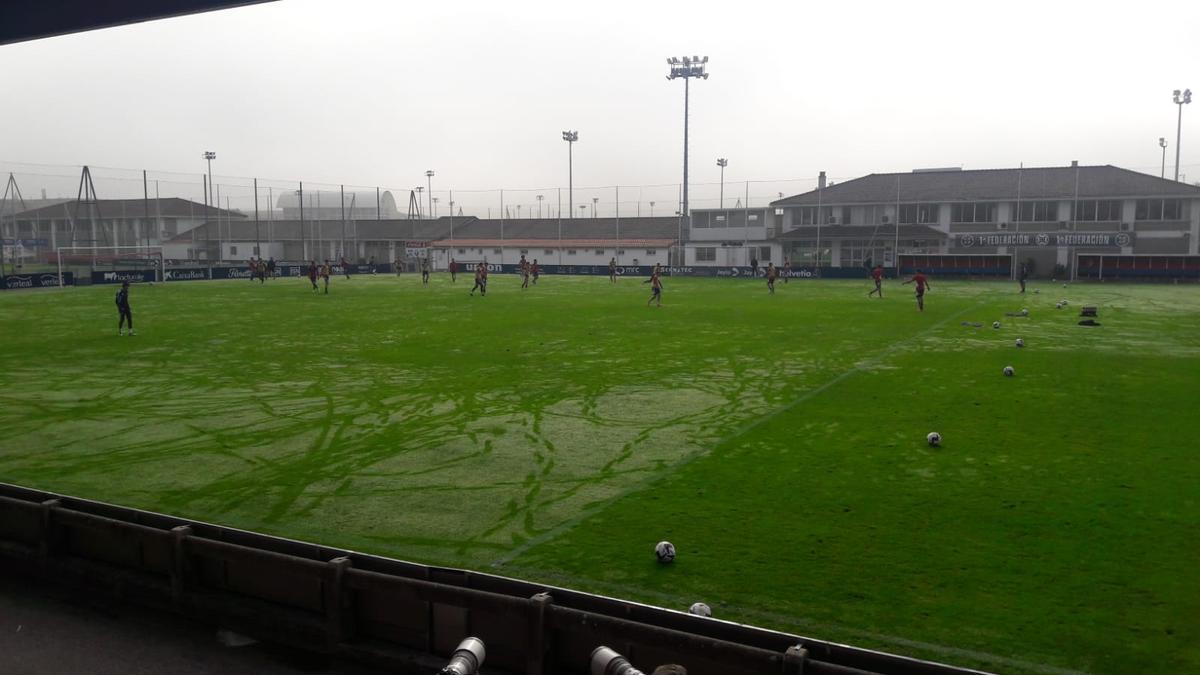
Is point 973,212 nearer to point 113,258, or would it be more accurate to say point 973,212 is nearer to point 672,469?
point 672,469

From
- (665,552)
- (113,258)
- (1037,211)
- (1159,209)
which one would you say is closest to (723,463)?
(665,552)

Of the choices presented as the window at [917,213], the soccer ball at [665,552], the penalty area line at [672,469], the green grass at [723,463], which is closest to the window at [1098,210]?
the window at [917,213]

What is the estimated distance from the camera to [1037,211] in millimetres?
Answer: 64125

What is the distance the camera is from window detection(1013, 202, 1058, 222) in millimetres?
63688

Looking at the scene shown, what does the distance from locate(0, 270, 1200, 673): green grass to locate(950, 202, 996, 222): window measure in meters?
43.7

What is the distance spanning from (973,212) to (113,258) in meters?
65.0

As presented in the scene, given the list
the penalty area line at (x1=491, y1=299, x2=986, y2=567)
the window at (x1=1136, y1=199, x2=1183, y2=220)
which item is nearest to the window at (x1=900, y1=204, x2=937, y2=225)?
the window at (x1=1136, y1=199, x2=1183, y2=220)

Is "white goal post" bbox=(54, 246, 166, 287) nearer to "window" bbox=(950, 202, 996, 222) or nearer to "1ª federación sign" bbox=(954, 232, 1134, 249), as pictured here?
"1ª federación sign" bbox=(954, 232, 1134, 249)

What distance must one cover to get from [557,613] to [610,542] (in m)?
2.95

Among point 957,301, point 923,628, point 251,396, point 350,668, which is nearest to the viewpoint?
point 350,668

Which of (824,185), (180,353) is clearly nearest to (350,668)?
(180,353)

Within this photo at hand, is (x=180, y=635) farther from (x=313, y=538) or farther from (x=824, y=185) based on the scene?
(x=824, y=185)

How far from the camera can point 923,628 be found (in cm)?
661

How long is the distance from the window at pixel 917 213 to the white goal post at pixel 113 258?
55346 millimetres
